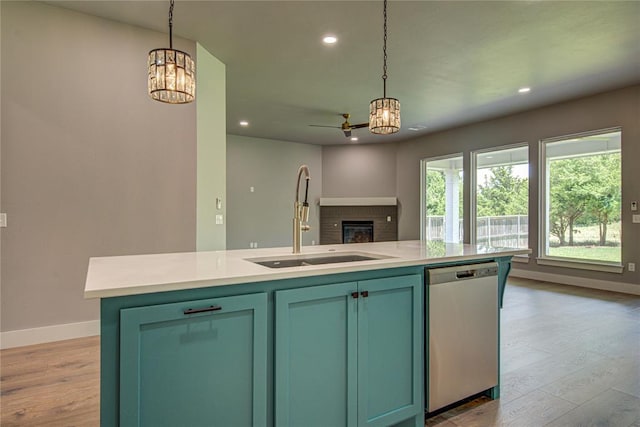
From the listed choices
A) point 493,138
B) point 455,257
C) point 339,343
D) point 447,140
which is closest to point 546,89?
point 493,138

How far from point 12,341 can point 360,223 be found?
23.9 feet

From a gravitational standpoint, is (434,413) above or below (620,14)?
below

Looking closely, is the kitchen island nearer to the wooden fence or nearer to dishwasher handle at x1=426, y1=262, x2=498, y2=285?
dishwasher handle at x1=426, y1=262, x2=498, y2=285

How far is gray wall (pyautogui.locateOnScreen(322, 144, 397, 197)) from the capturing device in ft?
29.9

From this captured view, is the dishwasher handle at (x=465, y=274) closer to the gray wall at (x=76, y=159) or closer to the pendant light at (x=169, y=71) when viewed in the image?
the pendant light at (x=169, y=71)

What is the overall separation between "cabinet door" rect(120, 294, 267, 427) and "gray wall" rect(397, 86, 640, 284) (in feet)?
19.0

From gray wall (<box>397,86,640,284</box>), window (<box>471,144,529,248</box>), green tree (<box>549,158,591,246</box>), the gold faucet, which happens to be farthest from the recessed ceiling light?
green tree (<box>549,158,591,246</box>)

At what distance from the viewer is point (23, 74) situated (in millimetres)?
3002

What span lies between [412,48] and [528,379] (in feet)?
10.5

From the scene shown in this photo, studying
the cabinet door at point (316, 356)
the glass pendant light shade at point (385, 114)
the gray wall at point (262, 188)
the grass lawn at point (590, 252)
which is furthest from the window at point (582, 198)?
the cabinet door at point (316, 356)

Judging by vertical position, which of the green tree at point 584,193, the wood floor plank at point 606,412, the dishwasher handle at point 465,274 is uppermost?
the green tree at point 584,193

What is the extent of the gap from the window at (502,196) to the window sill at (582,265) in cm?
45

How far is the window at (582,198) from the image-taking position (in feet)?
17.3

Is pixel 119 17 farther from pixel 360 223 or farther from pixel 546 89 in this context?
pixel 360 223
